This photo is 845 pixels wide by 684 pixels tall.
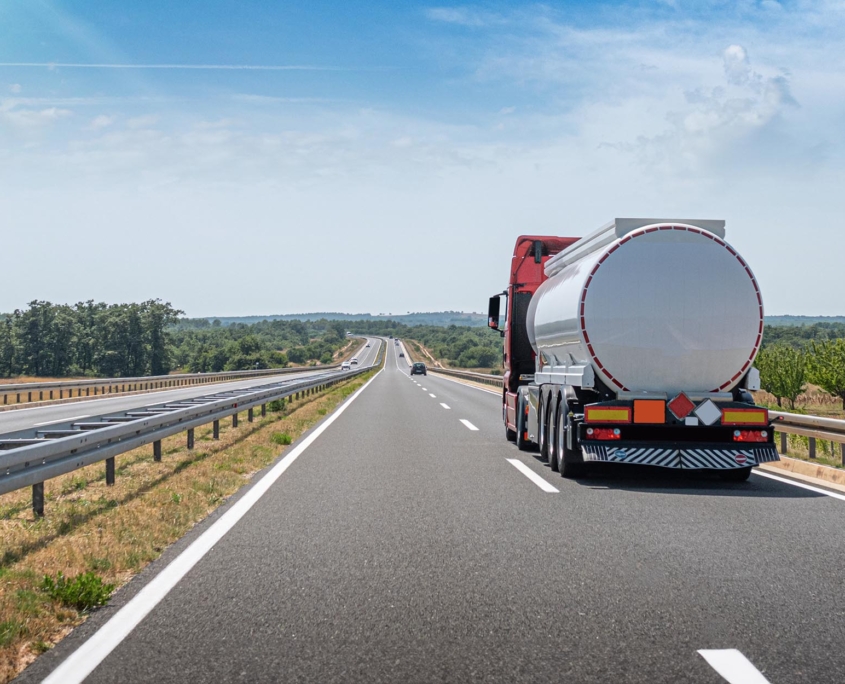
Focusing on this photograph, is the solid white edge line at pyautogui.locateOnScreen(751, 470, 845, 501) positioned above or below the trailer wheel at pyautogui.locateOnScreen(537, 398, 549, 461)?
below

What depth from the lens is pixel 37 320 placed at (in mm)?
101500

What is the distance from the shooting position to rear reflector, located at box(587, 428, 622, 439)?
941 centimetres

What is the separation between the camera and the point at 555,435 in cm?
1070

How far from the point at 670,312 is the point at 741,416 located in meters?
1.47

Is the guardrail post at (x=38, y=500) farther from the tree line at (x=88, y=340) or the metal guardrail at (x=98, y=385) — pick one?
the tree line at (x=88, y=340)

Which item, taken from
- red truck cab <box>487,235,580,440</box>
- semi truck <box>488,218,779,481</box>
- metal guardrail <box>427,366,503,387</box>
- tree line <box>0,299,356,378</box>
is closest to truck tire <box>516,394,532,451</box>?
red truck cab <box>487,235,580,440</box>

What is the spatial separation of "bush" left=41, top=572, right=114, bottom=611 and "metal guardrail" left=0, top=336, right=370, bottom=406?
78.6 feet

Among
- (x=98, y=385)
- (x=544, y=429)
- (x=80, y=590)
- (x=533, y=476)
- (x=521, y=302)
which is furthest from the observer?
(x=98, y=385)

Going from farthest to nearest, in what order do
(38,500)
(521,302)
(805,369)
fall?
(805,369) → (521,302) → (38,500)

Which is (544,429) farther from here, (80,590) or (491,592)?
(80,590)

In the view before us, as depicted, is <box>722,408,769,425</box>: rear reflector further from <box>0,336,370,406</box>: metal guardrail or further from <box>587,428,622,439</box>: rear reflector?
<box>0,336,370,406</box>: metal guardrail

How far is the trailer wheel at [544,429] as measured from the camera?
1143 cm

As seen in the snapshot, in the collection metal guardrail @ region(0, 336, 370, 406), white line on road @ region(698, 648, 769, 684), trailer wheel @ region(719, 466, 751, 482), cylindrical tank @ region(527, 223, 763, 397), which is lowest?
metal guardrail @ region(0, 336, 370, 406)

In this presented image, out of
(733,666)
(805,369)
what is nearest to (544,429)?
(733,666)
